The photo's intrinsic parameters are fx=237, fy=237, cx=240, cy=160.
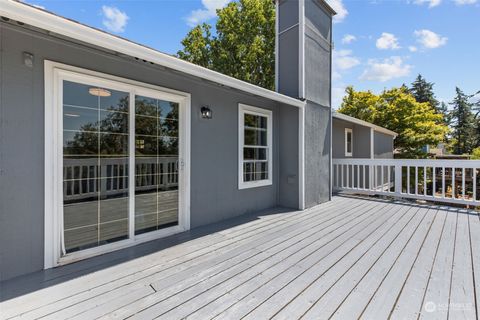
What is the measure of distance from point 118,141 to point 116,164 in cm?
29

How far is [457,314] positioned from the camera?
1780mm

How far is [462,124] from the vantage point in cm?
3111

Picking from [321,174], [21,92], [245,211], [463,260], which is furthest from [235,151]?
[463,260]

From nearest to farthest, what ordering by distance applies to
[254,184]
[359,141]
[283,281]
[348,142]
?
1. [283,281]
2. [254,184]
3. [348,142]
4. [359,141]

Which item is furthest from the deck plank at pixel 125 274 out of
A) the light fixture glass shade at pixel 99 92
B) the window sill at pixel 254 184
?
the light fixture glass shade at pixel 99 92

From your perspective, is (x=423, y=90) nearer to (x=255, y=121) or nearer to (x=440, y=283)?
(x=255, y=121)

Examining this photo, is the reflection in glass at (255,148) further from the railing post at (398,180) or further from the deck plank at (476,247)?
the railing post at (398,180)

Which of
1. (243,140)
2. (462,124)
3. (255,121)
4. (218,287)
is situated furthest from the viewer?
(462,124)

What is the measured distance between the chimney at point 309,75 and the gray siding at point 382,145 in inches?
245

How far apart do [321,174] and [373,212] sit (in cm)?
136

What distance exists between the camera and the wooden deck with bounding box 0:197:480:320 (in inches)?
71.2

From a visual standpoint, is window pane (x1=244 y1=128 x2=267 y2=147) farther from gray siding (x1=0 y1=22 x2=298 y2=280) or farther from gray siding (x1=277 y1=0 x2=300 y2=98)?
gray siding (x1=277 y1=0 x2=300 y2=98)

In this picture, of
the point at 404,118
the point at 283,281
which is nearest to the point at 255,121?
the point at 283,281

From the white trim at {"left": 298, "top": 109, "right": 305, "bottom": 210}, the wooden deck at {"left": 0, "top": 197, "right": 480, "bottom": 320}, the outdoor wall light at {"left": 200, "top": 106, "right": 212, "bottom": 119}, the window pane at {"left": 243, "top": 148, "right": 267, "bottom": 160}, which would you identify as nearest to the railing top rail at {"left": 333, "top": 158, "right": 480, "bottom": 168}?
the wooden deck at {"left": 0, "top": 197, "right": 480, "bottom": 320}
